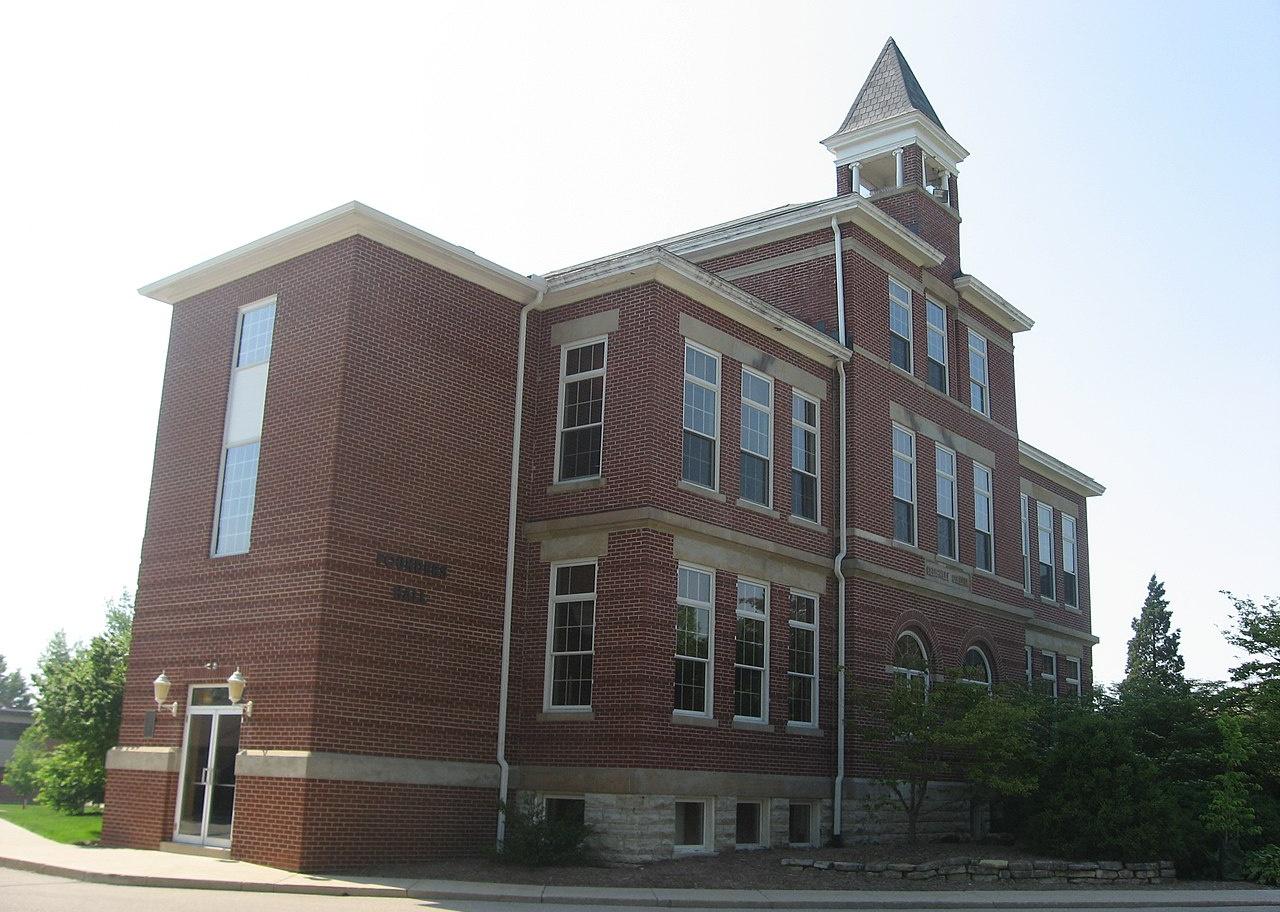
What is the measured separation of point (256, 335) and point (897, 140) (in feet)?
54.3

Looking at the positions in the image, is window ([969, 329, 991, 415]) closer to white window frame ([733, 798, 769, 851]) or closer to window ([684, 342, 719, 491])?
window ([684, 342, 719, 491])

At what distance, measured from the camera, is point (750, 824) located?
69.8 ft

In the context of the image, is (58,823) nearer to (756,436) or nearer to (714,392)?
(714,392)

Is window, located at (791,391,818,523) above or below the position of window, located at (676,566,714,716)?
above

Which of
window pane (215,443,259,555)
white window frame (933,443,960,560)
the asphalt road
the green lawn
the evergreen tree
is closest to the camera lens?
the asphalt road

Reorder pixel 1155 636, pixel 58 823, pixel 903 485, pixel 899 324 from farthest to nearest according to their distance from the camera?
pixel 1155 636
pixel 899 324
pixel 903 485
pixel 58 823

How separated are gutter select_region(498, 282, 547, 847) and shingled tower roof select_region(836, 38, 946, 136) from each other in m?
12.4

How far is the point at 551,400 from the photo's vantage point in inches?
A: 851

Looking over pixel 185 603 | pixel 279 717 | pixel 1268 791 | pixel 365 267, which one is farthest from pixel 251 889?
pixel 1268 791

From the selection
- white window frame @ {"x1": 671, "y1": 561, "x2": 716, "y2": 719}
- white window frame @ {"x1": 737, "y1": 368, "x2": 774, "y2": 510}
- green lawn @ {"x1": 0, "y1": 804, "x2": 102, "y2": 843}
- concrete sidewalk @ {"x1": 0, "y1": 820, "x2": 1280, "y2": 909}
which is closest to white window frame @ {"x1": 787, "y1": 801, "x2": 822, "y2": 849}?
white window frame @ {"x1": 671, "y1": 561, "x2": 716, "y2": 719}

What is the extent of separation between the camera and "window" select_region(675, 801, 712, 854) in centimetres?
1983

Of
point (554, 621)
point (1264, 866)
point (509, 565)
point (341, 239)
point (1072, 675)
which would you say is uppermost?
point (341, 239)

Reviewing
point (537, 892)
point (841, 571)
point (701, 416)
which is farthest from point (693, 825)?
point (701, 416)

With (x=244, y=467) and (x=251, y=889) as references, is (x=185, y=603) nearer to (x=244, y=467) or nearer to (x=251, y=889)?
(x=244, y=467)
